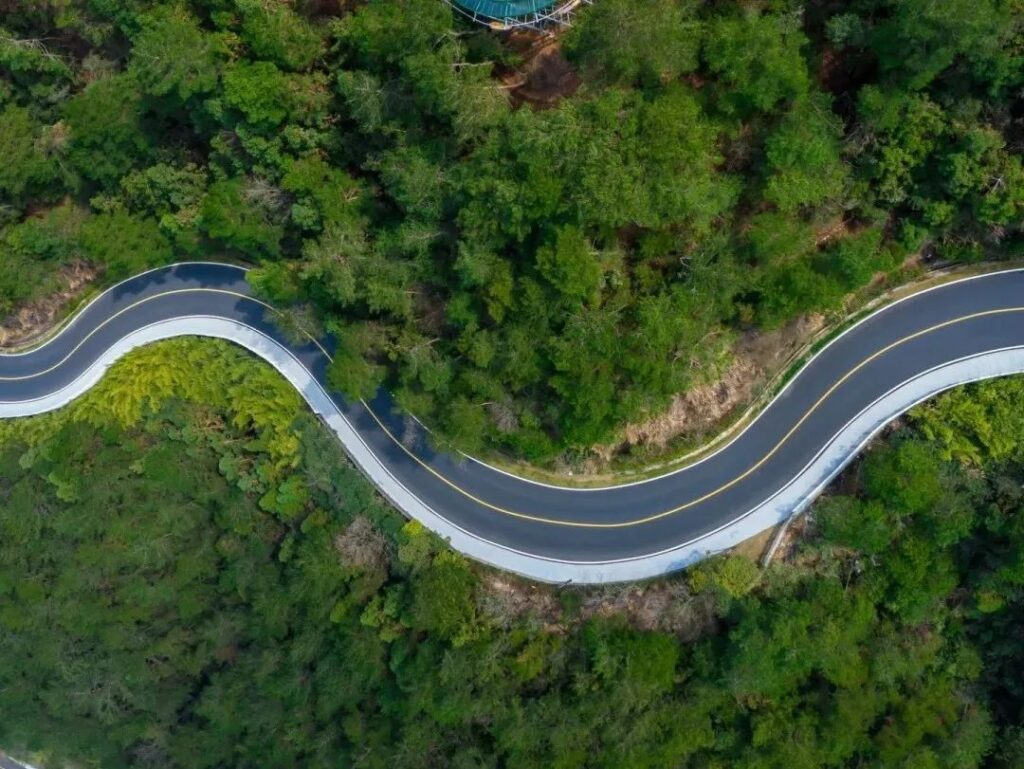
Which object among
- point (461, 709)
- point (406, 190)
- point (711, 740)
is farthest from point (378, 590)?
point (406, 190)

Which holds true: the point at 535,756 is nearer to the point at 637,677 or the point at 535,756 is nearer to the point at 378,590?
the point at 637,677

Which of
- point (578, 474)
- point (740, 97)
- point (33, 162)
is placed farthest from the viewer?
point (33, 162)

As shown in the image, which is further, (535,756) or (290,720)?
(290,720)

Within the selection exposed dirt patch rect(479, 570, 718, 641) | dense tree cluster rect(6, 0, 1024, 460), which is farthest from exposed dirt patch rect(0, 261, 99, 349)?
exposed dirt patch rect(479, 570, 718, 641)

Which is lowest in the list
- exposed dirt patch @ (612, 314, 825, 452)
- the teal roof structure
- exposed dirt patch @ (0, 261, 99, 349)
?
exposed dirt patch @ (0, 261, 99, 349)

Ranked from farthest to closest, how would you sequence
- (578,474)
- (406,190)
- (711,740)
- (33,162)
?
(33,162)
(578,474)
(711,740)
(406,190)

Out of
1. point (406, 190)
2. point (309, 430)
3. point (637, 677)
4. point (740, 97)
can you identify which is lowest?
point (637, 677)

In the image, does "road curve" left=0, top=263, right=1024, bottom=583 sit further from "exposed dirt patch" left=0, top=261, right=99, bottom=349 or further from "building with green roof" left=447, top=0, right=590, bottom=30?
"building with green roof" left=447, top=0, right=590, bottom=30

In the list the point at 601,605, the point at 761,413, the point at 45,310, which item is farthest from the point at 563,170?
the point at 45,310
